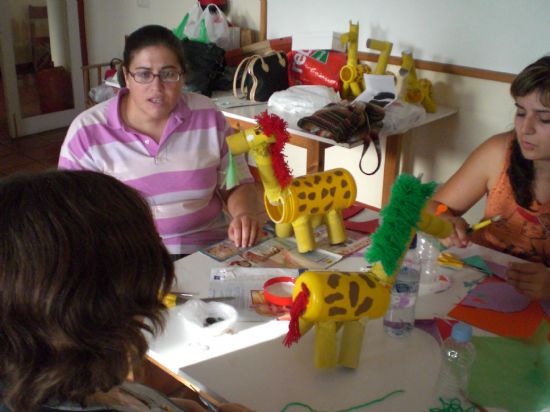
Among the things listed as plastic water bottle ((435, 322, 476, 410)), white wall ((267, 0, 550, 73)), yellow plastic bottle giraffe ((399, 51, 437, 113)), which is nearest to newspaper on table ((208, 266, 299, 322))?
plastic water bottle ((435, 322, 476, 410))

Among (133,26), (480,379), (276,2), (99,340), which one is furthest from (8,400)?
(133,26)

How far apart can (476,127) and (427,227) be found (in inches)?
68.5

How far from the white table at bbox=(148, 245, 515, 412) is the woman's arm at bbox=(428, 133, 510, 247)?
628 mm

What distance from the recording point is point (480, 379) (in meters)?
1.02

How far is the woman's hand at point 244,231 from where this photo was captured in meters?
1.50

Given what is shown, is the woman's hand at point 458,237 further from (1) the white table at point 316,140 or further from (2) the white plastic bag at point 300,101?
(2) the white plastic bag at point 300,101

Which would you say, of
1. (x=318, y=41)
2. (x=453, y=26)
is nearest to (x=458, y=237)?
(x=453, y=26)

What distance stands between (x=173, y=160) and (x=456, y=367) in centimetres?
100

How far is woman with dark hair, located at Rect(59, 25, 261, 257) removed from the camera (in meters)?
1.60

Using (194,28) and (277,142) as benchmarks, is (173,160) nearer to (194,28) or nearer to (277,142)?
(277,142)

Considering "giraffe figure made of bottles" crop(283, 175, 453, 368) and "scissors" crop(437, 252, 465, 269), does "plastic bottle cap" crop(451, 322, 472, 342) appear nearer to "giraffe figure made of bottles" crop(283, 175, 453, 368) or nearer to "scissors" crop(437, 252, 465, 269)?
"giraffe figure made of bottles" crop(283, 175, 453, 368)

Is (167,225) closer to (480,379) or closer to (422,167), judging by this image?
(480,379)

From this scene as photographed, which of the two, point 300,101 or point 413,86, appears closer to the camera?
point 300,101

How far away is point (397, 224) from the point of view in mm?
1025
